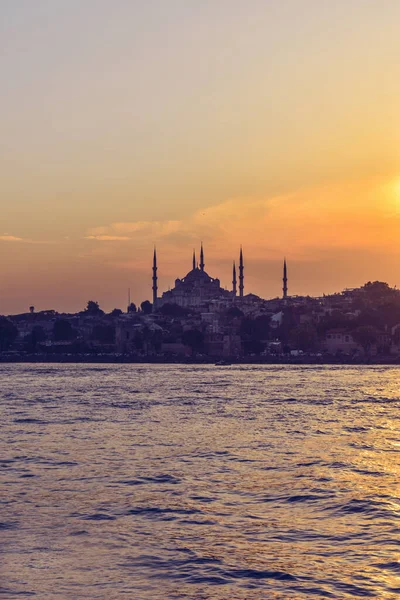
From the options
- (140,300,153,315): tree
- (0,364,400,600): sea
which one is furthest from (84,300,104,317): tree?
(0,364,400,600): sea

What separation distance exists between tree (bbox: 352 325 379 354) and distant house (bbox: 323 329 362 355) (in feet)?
15.4

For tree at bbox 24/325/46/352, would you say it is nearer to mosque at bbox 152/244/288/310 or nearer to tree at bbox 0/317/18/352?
tree at bbox 0/317/18/352

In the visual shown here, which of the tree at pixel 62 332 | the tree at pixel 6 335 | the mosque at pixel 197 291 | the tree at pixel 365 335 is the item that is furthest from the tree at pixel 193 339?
the mosque at pixel 197 291

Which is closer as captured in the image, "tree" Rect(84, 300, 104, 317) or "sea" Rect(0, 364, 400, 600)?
"sea" Rect(0, 364, 400, 600)

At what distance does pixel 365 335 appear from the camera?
104250 mm

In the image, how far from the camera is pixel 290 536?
12.7m

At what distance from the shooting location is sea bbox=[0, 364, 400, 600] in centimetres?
1054

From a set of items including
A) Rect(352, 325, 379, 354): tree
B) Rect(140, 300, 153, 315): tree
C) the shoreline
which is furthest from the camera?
Rect(140, 300, 153, 315): tree

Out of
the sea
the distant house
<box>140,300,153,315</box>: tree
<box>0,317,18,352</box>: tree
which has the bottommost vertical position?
the sea

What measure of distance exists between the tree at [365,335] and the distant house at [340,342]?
4681mm

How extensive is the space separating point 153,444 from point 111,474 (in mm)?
5987

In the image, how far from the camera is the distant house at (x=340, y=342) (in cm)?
11212

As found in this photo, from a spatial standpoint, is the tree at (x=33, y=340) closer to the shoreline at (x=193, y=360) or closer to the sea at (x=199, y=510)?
the shoreline at (x=193, y=360)

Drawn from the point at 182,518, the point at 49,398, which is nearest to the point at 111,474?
the point at 182,518
